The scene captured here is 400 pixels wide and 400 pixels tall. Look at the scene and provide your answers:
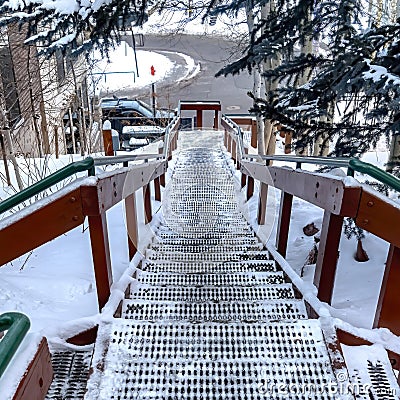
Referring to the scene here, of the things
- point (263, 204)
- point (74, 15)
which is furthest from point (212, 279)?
point (74, 15)

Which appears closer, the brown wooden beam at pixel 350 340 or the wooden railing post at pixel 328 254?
the brown wooden beam at pixel 350 340

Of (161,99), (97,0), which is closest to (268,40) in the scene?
(97,0)

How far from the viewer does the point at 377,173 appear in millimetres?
→ 2295

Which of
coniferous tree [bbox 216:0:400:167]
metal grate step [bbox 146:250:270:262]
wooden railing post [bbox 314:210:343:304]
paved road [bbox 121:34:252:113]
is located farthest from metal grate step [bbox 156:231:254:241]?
paved road [bbox 121:34:252:113]

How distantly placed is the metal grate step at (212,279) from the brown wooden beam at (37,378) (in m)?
2.03

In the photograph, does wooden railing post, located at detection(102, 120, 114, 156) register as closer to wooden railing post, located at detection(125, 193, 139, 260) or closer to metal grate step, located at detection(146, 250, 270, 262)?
wooden railing post, located at detection(125, 193, 139, 260)

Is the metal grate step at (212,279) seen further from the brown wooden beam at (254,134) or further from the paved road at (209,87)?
the paved road at (209,87)

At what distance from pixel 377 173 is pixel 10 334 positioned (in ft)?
6.72

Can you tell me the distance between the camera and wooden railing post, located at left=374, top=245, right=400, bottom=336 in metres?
2.35

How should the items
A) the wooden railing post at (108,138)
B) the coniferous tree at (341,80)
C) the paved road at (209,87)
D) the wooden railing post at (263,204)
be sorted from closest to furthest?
1. the coniferous tree at (341,80)
2. the wooden railing post at (263,204)
3. the wooden railing post at (108,138)
4. the paved road at (209,87)

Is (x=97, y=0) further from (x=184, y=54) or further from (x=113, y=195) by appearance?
(x=184, y=54)

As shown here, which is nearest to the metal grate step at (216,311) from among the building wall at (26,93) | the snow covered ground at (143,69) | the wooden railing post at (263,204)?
the wooden railing post at (263,204)

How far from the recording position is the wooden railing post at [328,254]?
108 inches

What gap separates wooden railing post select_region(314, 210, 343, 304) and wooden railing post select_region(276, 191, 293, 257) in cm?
132
